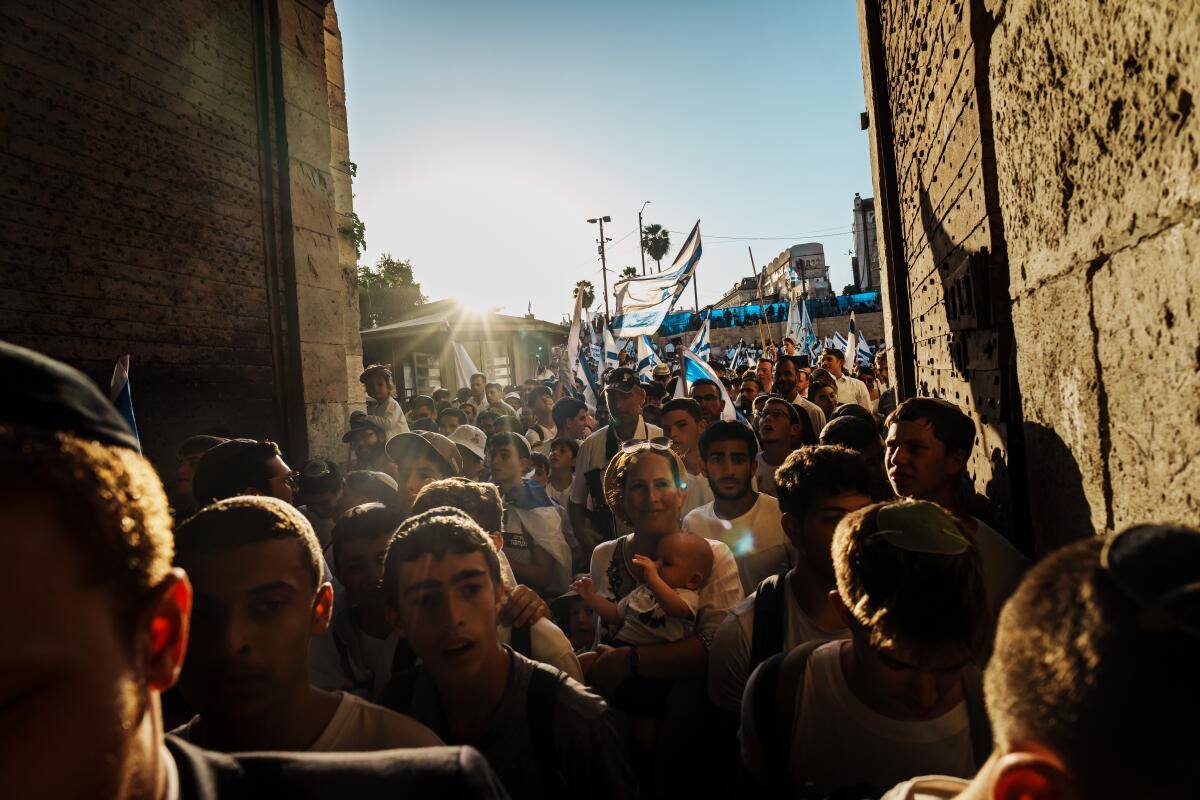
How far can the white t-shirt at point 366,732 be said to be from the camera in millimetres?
1629

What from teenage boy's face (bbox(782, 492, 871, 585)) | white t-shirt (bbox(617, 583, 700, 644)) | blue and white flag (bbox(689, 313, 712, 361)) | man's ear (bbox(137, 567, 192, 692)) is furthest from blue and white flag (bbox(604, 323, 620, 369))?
man's ear (bbox(137, 567, 192, 692))

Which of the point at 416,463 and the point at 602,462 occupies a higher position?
the point at 416,463

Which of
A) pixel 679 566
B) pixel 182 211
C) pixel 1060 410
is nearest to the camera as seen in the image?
pixel 1060 410

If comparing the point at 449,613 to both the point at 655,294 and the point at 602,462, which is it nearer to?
the point at 602,462

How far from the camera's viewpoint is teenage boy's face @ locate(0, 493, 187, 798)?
2.21 feet

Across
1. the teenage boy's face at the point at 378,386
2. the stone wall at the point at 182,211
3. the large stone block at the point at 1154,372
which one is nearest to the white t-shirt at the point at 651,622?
the large stone block at the point at 1154,372

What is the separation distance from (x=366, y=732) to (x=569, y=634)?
1.72 m

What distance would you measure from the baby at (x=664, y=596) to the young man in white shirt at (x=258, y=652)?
105cm

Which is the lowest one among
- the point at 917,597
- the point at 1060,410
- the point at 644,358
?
the point at 917,597

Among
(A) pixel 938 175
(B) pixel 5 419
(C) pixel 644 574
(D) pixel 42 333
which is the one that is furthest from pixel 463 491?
(D) pixel 42 333

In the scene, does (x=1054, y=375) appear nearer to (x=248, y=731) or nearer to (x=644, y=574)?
(x=644, y=574)

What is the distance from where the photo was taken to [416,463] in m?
4.24

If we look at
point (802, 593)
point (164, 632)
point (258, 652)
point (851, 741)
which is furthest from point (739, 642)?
point (164, 632)

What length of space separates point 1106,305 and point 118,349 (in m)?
7.16
